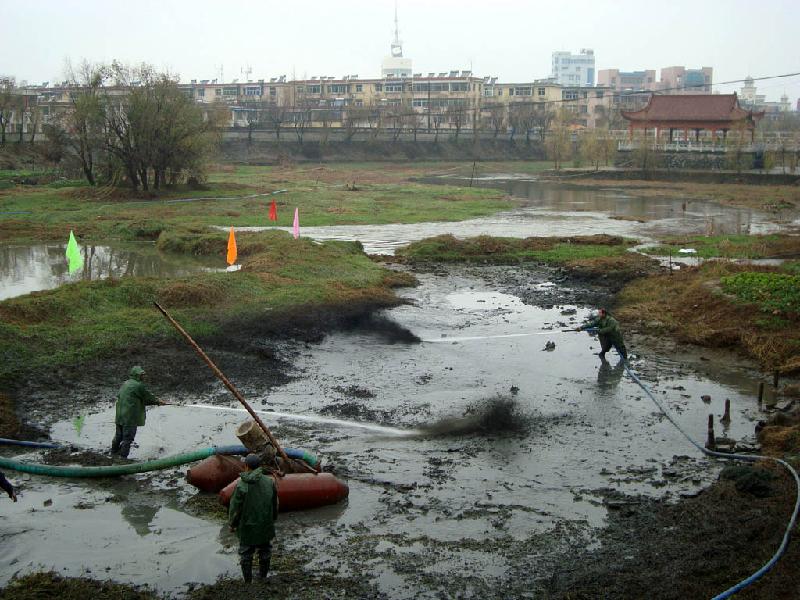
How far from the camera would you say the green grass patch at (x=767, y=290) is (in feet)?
64.1

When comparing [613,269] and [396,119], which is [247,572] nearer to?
[613,269]

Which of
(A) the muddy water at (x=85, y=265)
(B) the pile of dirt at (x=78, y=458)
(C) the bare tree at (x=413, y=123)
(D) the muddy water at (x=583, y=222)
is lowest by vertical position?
(A) the muddy water at (x=85, y=265)

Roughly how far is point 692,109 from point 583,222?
48040 millimetres

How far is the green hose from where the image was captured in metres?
11.0

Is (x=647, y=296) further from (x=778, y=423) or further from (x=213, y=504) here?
(x=213, y=504)

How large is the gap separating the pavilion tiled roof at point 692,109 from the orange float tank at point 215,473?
80643 mm

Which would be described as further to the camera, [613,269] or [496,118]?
[496,118]

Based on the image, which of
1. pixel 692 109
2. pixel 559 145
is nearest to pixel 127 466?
pixel 559 145

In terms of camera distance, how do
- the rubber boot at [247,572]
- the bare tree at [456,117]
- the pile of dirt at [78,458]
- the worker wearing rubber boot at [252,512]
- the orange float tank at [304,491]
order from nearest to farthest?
1. the worker wearing rubber boot at [252,512]
2. the rubber boot at [247,572]
3. the orange float tank at [304,491]
4. the pile of dirt at [78,458]
5. the bare tree at [456,117]

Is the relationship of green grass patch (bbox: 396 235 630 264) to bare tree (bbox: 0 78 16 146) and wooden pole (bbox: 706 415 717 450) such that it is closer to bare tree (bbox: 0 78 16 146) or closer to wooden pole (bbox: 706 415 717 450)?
wooden pole (bbox: 706 415 717 450)

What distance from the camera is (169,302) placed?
19.9 meters

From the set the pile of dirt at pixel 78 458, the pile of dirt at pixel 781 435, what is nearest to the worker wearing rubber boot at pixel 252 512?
the pile of dirt at pixel 78 458

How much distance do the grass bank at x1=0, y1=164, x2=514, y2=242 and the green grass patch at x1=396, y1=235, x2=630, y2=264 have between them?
1054 centimetres

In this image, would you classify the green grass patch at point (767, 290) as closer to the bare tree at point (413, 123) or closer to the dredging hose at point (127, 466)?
the dredging hose at point (127, 466)
